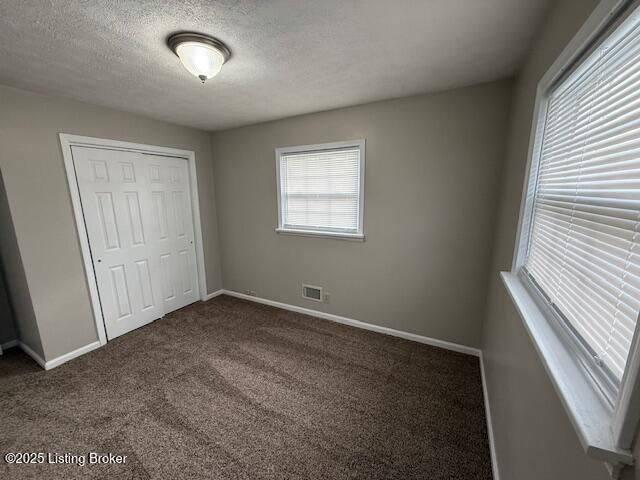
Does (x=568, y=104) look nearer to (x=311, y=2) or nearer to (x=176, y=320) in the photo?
(x=311, y=2)

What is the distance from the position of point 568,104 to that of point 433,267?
161cm

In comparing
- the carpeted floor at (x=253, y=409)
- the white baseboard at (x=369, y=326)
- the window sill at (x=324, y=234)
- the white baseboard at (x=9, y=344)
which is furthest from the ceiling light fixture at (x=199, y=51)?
the white baseboard at (x=9, y=344)

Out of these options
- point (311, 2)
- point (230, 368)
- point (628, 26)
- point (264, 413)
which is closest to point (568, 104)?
point (628, 26)

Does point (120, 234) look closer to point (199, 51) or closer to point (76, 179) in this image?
point (76, 179)

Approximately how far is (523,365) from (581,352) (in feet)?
1.43

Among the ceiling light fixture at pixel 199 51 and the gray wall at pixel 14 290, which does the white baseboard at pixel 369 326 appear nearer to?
the gray wall at pixel 14 290

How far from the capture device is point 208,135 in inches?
138

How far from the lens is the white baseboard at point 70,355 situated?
89.0 inches

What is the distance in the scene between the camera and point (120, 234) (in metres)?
2.72

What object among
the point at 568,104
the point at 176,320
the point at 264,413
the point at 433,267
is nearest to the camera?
the point at 568,104

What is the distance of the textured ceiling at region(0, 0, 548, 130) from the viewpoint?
119cm

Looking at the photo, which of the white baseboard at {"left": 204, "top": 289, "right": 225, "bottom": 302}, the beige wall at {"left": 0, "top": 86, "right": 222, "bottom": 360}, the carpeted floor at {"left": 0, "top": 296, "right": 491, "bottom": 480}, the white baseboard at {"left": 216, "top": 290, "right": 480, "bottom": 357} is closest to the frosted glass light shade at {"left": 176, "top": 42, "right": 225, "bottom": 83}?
the beige wall at {"left": 0, "top": 86, "right": 222, "bottom": 360}

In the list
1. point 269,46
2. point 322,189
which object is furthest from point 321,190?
point 269,46

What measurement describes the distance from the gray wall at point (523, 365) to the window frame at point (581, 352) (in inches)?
2.3
